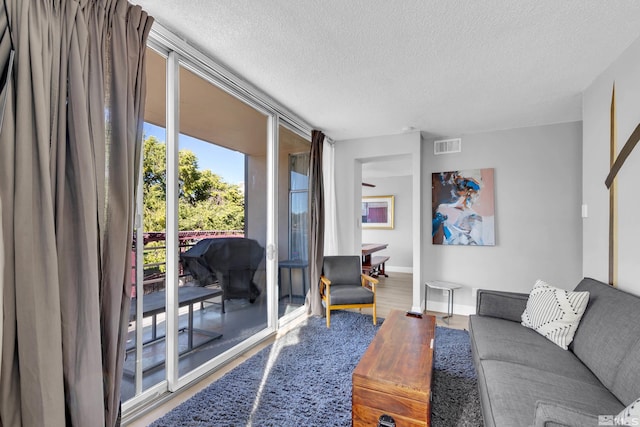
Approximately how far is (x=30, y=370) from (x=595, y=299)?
10.5ft

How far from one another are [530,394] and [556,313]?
995 mm

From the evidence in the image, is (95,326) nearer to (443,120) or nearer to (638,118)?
(638,118)

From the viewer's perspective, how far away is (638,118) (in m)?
1.90

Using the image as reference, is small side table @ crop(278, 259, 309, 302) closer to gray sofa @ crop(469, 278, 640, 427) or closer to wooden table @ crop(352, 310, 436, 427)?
wooden table @ crop(352, 310, 436, 427)

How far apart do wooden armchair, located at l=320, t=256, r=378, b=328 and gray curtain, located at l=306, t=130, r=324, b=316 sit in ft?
0.36

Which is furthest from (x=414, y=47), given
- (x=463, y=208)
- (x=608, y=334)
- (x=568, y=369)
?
(x=463, y=208)

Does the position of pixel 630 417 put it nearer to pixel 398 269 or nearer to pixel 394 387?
pixel 394 387

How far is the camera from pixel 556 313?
2.09m

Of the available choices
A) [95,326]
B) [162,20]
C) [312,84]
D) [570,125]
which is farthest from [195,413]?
[570,125]

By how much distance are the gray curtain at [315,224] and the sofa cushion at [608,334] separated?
258cm

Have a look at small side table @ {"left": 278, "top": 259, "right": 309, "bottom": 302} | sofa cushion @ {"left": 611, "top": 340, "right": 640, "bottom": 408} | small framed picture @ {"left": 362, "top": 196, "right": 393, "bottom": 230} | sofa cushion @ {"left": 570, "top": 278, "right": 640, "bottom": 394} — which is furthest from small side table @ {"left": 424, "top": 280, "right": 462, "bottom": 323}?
small framed picture @ {"left": 362, "top": 196, "right": 393, "bottom": 230}

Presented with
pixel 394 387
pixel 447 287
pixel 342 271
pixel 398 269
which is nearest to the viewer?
pixel 394 387

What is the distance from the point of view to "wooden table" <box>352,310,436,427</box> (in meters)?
1.50

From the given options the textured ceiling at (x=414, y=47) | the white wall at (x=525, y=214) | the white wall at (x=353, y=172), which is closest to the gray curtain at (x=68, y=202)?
the textured ceiling at (x=414, y=47)
